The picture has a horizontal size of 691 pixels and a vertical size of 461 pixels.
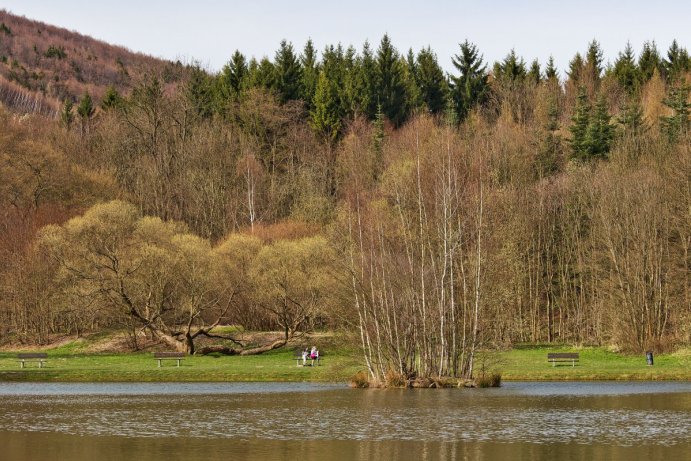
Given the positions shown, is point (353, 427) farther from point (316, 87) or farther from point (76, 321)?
point (316, 87)

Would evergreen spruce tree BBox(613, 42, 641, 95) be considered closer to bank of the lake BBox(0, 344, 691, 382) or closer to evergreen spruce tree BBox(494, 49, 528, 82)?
evergreen spruce tree BBox(494, 49, 528, 82)

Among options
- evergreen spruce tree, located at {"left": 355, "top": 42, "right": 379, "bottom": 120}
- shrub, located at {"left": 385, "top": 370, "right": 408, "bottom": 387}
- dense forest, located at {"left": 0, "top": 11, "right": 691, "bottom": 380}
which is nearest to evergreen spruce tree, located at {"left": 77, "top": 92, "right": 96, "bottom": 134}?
dense forest, located at {"left": 0, "top": 11, "right": 691, "bottom": 380}

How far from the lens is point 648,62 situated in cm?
14188

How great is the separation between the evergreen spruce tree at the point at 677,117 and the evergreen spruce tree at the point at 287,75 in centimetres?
4492

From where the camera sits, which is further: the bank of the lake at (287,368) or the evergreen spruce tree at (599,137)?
the evergreen spruce tree at (599,137)

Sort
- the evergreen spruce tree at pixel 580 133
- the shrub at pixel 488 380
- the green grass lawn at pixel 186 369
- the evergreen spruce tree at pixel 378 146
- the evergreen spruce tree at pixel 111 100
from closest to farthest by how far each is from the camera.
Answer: the shrub at pixel 488 380 → the green grass lawn at pixel 186 369 → the evergreen spruce tree at pixel 580 133 → the evergreen spruce tree at pixel 378 146 → the evergreen spruce tree at pixel 111 100

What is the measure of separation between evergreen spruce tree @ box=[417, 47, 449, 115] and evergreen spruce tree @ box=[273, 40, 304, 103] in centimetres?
1669

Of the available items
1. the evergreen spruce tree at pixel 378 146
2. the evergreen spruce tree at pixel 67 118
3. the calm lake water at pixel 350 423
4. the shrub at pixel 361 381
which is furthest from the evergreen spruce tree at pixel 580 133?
the evergreen spruce tree at pixel 67 118

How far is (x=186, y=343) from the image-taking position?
71.1 m

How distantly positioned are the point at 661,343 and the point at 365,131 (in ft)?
202

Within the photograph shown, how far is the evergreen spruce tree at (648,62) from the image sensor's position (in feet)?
448

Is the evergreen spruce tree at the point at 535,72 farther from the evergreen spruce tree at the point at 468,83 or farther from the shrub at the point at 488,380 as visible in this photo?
the shrub at the point at 488,380

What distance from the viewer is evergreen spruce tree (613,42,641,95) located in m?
A: 133

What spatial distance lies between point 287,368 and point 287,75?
75.8 m
